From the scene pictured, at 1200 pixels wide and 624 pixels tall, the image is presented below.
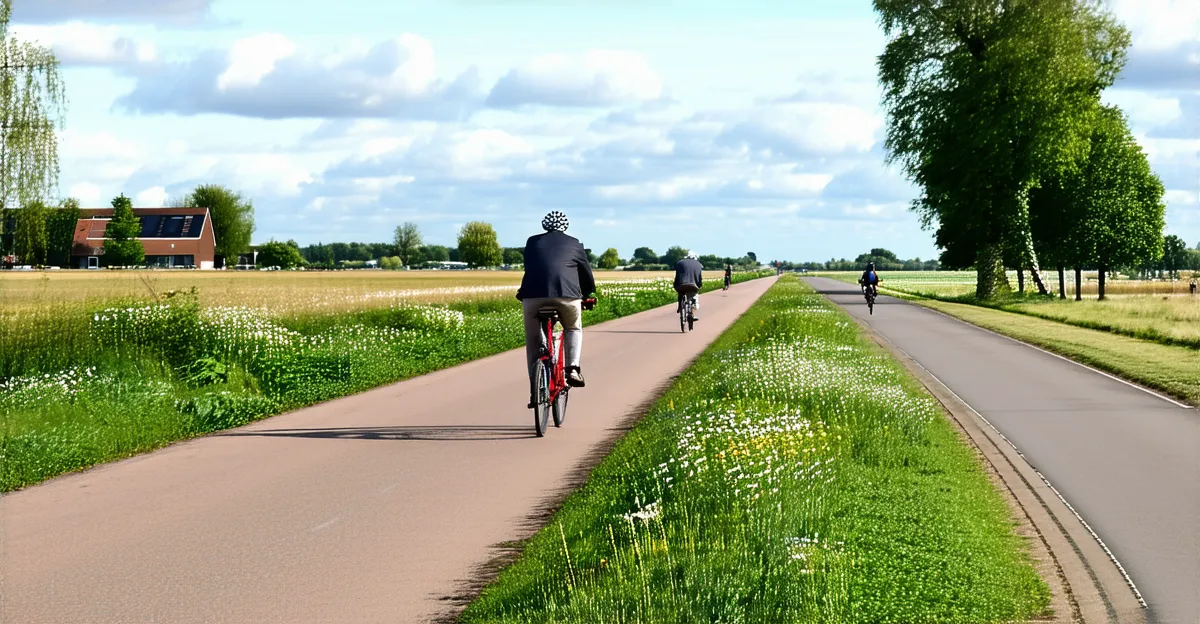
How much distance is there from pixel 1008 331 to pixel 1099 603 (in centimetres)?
2657

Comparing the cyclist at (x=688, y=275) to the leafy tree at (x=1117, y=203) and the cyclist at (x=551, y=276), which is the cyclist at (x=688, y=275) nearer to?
the cyclist at (x=551, y=276)

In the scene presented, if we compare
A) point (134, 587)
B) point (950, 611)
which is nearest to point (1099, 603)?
point (950, 611)

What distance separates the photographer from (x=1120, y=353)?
76.5 feet

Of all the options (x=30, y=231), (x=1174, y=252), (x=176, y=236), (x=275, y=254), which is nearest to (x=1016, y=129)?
(x=30, y=231)

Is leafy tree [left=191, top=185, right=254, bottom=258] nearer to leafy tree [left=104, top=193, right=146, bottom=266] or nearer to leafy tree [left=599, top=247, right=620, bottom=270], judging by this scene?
leafy tree [left=104, top=193, right=146, bottom=266]

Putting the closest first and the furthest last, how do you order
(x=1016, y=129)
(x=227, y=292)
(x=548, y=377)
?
(x=548, y=377)
(x=227, y=292)
(x=1016, y=129)

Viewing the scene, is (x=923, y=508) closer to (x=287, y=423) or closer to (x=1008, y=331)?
(x=287, y=423)

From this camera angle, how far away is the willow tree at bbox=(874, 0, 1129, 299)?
48656mm

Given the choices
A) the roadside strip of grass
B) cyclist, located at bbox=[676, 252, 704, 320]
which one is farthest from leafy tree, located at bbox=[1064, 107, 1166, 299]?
cyclist, located at bbox=[676, 252, 704, 320]

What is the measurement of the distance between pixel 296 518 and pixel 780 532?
353 cm

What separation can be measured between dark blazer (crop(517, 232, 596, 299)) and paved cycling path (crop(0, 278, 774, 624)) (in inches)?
60.9

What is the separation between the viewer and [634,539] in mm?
6918

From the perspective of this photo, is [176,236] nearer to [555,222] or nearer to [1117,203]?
[1117,203]

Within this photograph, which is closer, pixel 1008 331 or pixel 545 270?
pixel 545 270
